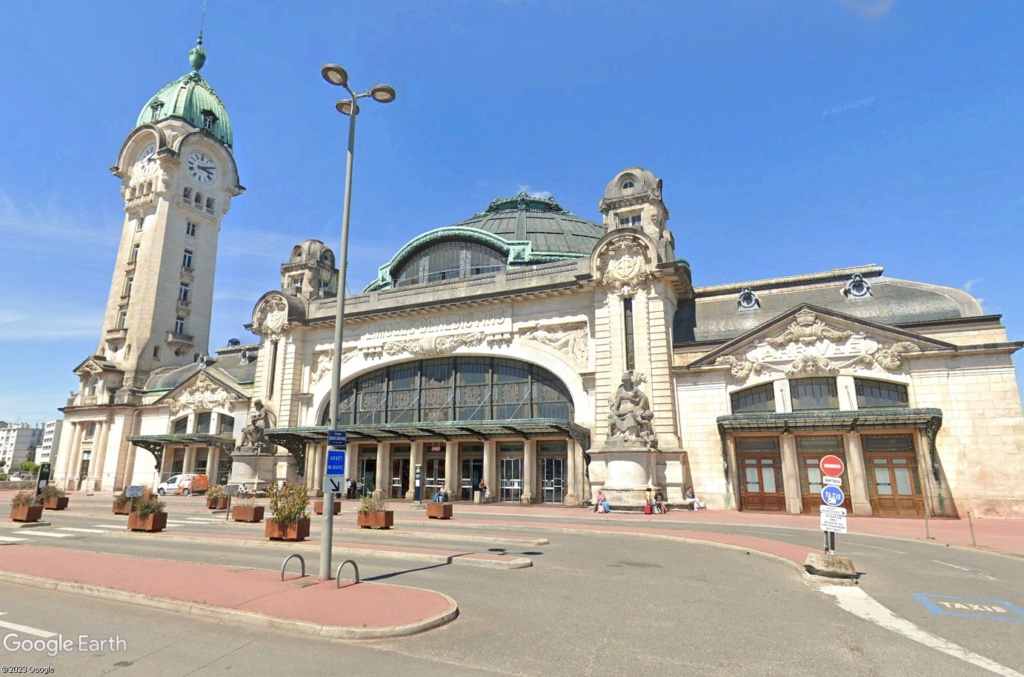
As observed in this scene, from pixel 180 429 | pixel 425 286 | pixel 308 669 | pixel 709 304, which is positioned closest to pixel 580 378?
pixel 709 304

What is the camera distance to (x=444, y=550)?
1498cm

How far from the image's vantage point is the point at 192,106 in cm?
6525

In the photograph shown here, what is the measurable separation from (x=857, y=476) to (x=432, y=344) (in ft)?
87.1

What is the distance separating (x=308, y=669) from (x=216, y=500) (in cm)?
2659

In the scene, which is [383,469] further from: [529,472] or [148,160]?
[148,160]

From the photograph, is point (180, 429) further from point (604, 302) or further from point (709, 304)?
point (709, 304)

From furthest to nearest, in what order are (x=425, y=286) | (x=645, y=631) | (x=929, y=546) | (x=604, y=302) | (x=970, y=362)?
(x=425, y=286) → (x=604, y=302) → (x=970, y=362) → (x=929, y=546) → (x=645, y=631)

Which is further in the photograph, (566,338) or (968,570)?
(566,338)

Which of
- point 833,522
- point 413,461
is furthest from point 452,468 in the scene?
point 833,522

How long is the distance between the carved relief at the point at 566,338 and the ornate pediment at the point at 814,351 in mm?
8097

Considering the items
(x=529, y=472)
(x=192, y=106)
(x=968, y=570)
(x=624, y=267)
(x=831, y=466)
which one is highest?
(x=192, y=106)

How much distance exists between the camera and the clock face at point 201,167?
63188 millimetres

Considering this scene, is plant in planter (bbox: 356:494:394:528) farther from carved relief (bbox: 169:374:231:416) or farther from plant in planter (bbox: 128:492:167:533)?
carved relief (bbox: 169:374:231:416)

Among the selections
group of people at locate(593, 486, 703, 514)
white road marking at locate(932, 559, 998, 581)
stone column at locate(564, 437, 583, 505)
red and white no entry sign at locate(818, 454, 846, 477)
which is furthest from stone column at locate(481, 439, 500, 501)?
red and white no entry sign at locate(818, 454, 846, 477)
